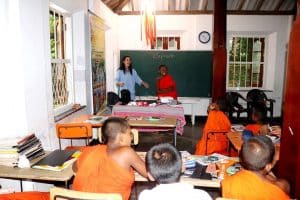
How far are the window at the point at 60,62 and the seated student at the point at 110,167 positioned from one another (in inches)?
96.6

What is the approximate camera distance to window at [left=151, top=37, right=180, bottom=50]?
28.0ft

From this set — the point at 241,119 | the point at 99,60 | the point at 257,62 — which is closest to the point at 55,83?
the point at 99,60

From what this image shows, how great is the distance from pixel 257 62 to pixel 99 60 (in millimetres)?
4848

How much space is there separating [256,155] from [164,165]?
1.93 ft

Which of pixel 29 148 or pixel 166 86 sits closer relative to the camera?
pixel 29 148

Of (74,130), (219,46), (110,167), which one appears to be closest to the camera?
(110,167)

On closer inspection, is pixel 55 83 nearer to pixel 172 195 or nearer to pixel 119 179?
pixel 119 179

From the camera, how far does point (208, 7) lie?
8242 mm

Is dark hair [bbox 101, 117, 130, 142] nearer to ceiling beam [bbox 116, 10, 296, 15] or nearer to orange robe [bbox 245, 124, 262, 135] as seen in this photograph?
orange robe [bbox 245, 124, 262, 135]

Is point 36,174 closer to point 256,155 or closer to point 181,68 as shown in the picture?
point 256,155

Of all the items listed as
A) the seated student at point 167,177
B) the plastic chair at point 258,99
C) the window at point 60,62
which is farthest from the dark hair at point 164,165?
the plastic chair at point 258,99

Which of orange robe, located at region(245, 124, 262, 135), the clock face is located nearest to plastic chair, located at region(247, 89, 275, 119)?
the clock face

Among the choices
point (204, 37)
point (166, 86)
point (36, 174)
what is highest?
point (204, 37)

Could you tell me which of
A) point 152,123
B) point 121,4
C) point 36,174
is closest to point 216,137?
point 152,123
